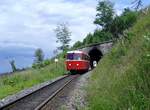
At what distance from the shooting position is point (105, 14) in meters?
123

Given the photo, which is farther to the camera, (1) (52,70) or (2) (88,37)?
Result: (2) (88,37)

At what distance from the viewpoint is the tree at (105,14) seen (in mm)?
121312

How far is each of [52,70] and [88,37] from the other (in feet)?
209

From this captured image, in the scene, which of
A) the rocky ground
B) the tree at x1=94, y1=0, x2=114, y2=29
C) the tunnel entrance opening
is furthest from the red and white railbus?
the tree at x1=94, y1=0, x2=114, y2=29

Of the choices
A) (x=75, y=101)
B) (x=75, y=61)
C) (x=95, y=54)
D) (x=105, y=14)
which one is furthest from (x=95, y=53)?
(x=75, y=101)

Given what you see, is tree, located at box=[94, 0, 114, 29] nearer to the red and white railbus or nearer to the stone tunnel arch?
the stone tunnel arch

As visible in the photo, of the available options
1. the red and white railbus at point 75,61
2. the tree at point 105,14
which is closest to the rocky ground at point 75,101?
the red and white railbus at point 75,61

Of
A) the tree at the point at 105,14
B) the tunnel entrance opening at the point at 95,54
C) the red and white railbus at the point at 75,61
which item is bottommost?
the red and white railbus at the point at 75,61

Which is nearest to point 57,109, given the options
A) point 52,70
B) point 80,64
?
point 80,64

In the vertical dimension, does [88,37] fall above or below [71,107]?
above

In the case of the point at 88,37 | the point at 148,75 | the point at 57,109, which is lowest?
the point at 57,109

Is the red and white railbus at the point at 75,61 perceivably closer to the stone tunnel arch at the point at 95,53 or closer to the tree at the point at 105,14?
the stone tunnel arch at the point at 95,53

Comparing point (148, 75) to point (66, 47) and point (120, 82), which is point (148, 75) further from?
point (66, 47)

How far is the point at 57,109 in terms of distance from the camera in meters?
18.9
